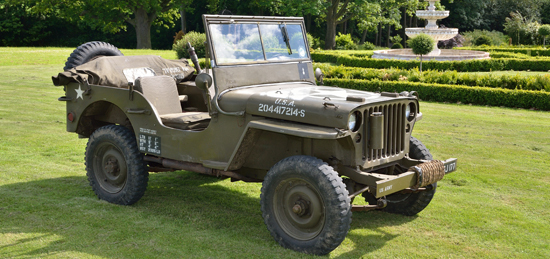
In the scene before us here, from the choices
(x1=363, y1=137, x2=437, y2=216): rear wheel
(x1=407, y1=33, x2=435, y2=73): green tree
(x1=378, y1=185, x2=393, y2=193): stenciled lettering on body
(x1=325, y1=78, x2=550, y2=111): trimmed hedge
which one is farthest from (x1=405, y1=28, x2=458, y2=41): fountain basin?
(x1=378, y1=185, x2=393, y2=193): stenciled lettering on body

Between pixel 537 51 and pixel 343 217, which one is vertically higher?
pixel 537 51

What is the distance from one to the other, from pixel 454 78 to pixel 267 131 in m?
13.6

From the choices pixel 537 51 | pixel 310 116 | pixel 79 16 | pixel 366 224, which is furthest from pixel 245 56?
pixel 79 16

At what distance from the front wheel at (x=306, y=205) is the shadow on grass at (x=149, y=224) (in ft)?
0.62

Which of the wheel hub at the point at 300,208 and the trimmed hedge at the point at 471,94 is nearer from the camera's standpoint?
the wheel hub at the point at 300,208

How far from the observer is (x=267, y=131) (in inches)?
220

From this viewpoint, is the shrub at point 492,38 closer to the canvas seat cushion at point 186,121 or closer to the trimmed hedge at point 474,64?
the trimmed hedge at point 474,64

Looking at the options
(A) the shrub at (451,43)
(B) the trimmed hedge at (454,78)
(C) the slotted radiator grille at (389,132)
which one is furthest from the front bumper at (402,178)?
(A) the shrub at (451,43)

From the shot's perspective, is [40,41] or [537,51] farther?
[40,41]

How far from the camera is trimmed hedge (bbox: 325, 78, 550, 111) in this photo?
1511 cm

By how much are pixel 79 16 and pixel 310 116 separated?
129 ft

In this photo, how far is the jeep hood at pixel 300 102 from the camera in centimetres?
490

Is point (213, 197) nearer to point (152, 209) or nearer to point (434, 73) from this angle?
point (152, 209)

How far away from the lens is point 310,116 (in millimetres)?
4996
